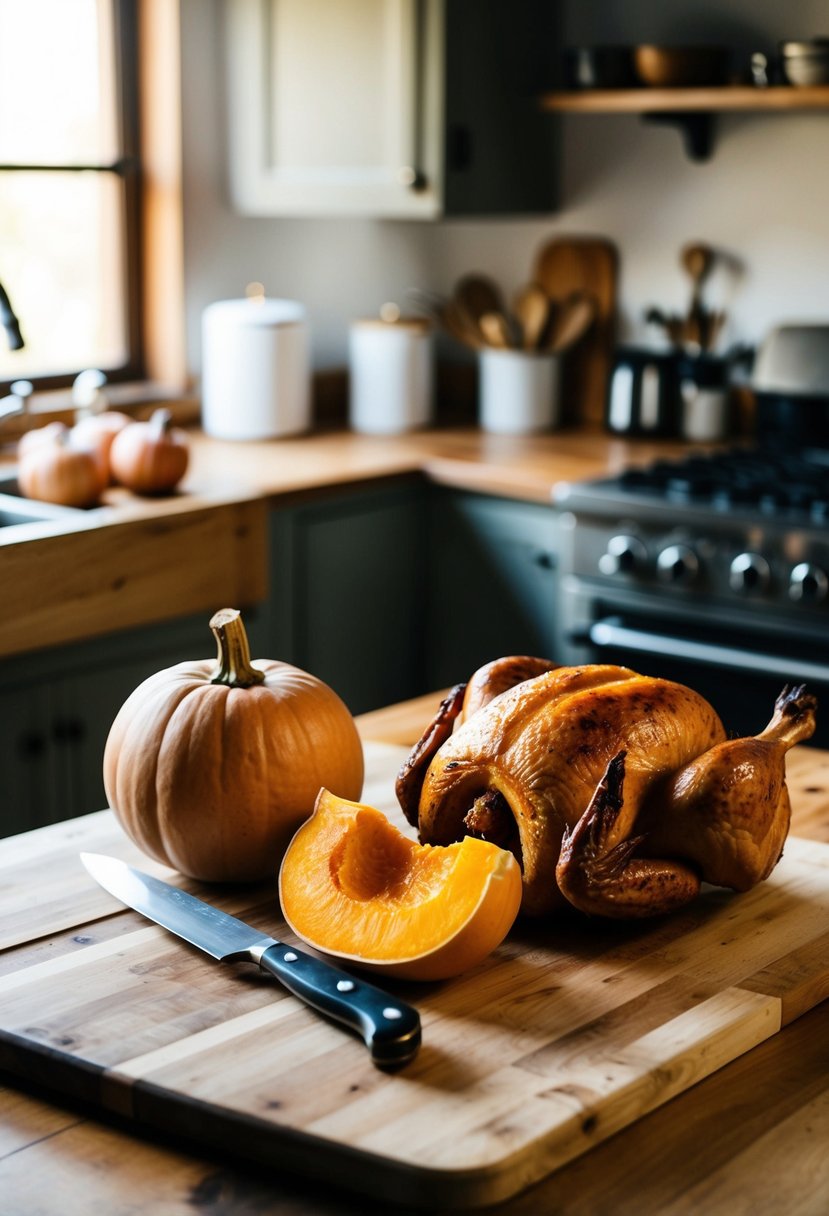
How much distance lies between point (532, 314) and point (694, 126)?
0.55 m

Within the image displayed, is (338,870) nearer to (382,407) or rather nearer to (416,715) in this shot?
(416,715)

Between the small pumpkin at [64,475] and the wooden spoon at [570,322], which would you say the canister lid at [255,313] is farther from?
the small pumpkin at [64,475]

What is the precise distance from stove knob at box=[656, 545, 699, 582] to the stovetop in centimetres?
7

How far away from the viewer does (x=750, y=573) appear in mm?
2631

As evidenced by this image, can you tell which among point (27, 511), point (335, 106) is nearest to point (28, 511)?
point (27, 511)

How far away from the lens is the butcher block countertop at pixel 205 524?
93.7 inches

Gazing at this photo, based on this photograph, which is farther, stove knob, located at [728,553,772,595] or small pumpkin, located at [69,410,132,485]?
small pumpkin, located at [69,410,132,485]

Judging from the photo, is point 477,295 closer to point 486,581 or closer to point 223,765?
point 486,581

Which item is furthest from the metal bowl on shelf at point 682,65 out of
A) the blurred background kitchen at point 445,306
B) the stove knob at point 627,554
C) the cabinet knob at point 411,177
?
the stove knob at point 627,554

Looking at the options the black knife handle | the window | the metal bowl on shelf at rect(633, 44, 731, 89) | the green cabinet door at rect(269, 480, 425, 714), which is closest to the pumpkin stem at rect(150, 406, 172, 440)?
the green cabinet door at rect(269, 480, 425, 714)

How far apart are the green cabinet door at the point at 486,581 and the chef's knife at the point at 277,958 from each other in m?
1.95

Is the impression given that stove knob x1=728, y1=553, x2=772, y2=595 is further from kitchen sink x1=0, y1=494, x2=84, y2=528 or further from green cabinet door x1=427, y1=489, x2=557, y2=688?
kitchen sink x1=0, y1=494, x2=84, y2=528

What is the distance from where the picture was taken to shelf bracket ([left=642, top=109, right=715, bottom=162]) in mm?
3373

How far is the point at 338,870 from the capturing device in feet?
3.46
